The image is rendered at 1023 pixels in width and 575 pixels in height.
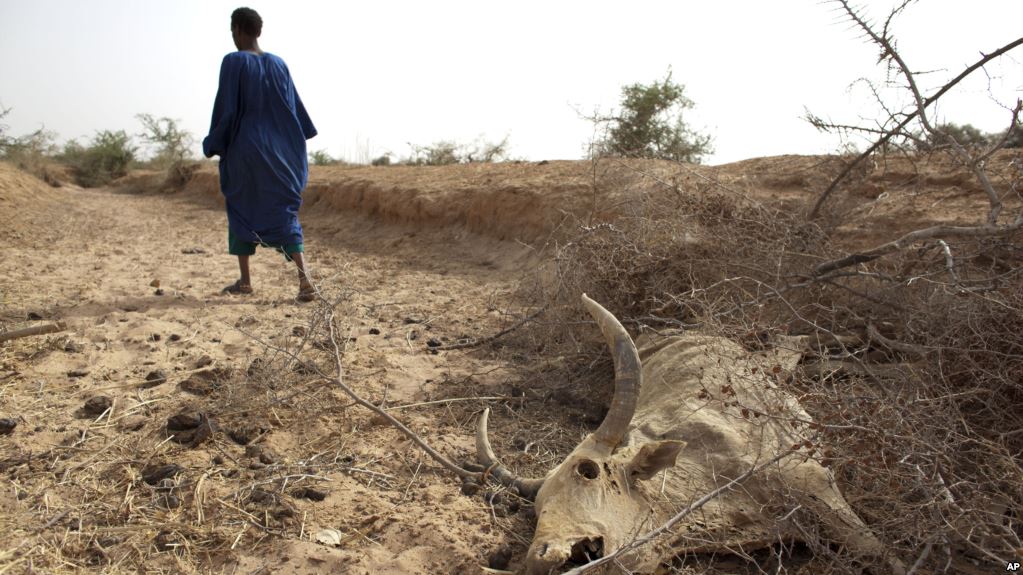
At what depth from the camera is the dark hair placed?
4965mm

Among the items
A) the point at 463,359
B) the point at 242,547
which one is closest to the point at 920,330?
the point at 463,359

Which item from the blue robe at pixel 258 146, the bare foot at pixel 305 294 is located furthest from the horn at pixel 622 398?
the blue robe at pixel 258 146

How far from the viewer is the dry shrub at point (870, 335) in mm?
1996

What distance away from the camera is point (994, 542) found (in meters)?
1.97

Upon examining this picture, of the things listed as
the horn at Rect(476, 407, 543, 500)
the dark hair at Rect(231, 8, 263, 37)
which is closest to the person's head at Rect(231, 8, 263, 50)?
the dark hair at Rect(231, 8, 263, 37)

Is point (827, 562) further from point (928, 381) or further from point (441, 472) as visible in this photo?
point (441, 472)

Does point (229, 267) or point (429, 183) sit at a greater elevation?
point (429, 183)

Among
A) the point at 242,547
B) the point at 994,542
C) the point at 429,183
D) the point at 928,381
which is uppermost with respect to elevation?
the point at 429,183

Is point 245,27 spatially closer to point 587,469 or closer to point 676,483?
point 587,469

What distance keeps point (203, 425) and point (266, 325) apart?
167 centimetres

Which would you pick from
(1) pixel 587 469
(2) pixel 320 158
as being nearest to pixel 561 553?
(1) pixel 587 469

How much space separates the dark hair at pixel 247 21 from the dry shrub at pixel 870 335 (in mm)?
2849

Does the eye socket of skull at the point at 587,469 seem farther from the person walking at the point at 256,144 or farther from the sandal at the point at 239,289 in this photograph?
the sandal at the point at 239,289

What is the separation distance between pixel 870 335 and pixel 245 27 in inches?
184
